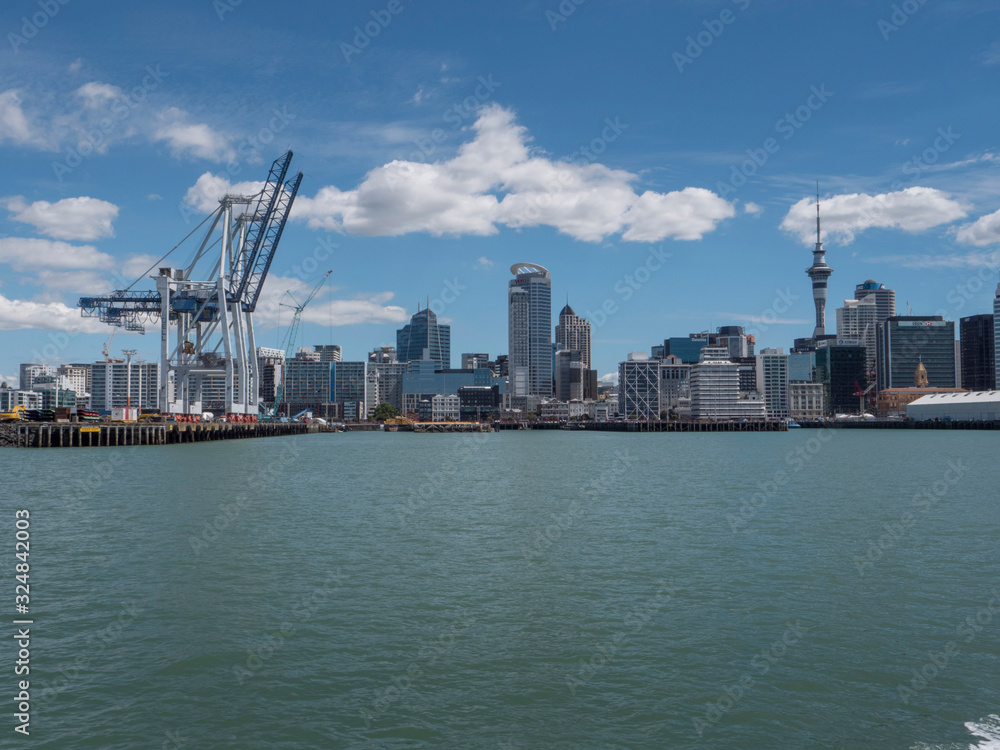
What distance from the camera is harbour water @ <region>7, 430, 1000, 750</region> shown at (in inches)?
372

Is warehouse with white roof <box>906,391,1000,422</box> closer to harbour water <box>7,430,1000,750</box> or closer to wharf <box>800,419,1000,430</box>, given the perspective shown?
wharf <box>800,419,1000,430</box>

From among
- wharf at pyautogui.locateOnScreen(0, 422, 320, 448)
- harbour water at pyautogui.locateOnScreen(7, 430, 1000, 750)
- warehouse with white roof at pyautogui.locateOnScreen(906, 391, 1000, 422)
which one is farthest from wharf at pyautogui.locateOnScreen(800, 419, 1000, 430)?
harbour water at pyautogui.locateOnScreen(7, 430, 1000, 750)

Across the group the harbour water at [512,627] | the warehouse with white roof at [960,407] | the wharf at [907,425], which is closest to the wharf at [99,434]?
the harbour water at [512,627]

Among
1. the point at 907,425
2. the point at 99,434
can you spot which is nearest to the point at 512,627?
the point at 99,434

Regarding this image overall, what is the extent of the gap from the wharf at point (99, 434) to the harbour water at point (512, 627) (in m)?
45.9

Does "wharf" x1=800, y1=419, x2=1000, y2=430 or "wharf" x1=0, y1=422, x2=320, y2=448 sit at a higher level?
"wharf" x1=0, y1=422, x2=320, y2=448

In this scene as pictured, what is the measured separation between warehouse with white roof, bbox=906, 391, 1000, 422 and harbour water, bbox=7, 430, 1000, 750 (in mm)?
155256

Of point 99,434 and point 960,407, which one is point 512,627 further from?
point 960,407

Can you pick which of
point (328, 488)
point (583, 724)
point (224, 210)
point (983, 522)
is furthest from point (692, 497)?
point (224, 210)

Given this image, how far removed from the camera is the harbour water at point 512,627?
9461mm

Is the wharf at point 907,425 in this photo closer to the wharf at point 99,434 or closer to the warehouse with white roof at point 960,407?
the warehouse with white roof at point 960,407

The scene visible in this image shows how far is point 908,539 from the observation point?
21406 millimetres

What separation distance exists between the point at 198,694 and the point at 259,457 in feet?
171

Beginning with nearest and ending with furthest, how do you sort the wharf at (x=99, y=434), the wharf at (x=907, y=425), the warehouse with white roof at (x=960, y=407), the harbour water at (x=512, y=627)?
the harbour water at (x=512, y=627)
the wharf at (x=99, y=434)
the wharf at (x=907, y=425)
the warehouse with white roof at (x=960, y=407)
